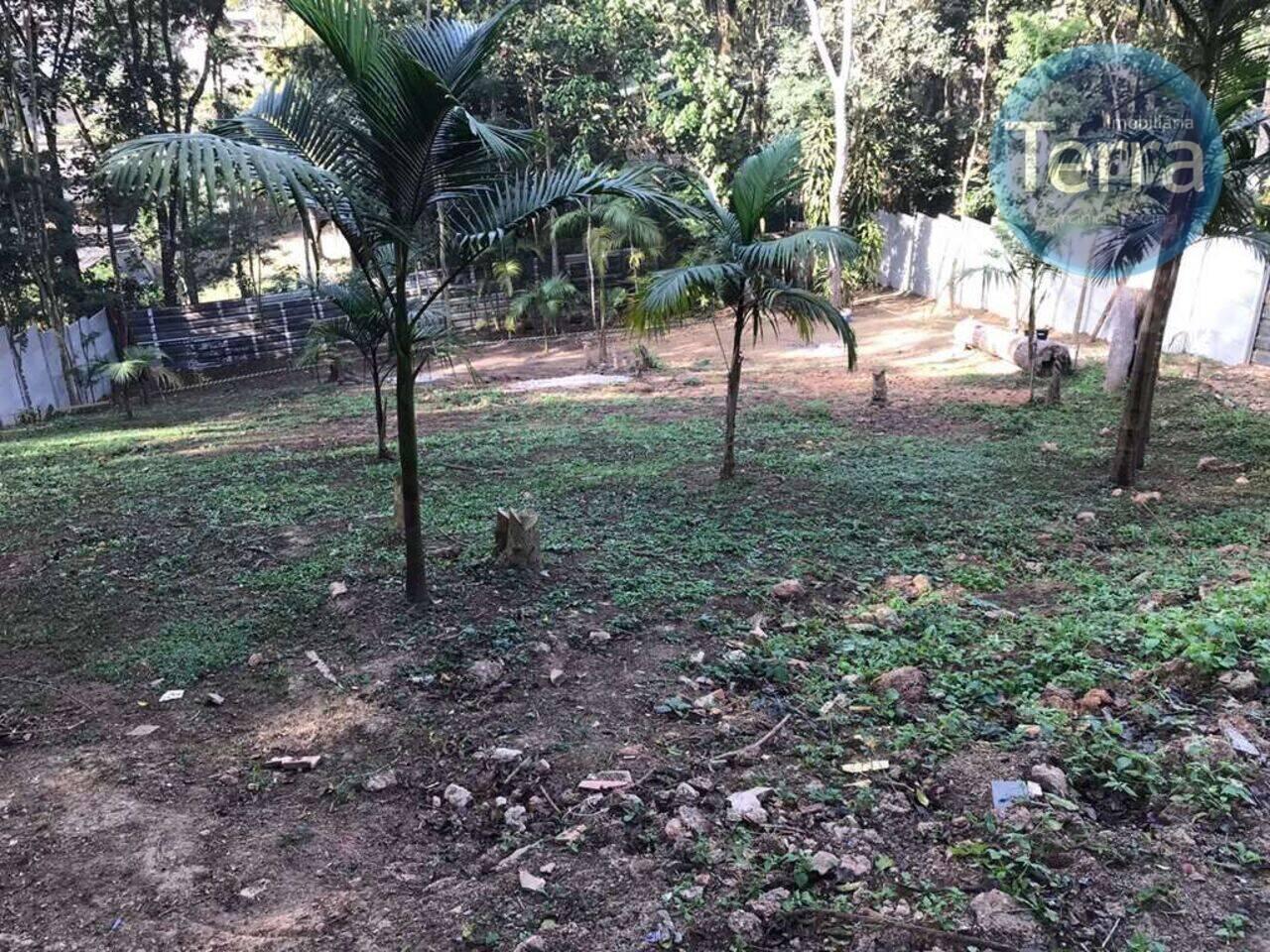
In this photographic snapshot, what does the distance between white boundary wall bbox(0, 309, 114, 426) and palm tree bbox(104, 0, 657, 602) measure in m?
11.6

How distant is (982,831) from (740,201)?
196 inches

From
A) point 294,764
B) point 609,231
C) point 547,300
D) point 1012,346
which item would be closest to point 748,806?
point 294,764

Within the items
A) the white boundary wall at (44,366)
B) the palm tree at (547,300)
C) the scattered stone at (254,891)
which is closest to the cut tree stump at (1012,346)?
the palm tree at (547,300)

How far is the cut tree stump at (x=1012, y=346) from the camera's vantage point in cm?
1148

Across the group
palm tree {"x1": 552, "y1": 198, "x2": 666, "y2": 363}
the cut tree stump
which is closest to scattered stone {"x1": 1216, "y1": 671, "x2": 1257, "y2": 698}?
the cut tree stump

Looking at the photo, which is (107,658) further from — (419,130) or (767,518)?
(767,518)

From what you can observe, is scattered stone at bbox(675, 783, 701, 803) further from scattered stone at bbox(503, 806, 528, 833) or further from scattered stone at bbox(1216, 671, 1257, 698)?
scattered stone at bbox(1216, 671, 1257, 698)

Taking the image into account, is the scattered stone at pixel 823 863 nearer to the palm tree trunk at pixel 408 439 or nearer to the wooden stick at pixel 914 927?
the wooden stick at pixel 914 927

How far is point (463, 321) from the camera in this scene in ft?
65.5

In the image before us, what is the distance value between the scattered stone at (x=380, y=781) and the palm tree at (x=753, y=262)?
399 centimetres

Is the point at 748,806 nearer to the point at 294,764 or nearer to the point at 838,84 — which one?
the point at 294,764

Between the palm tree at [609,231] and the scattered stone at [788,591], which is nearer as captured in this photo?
the scattered stone at [788,591]

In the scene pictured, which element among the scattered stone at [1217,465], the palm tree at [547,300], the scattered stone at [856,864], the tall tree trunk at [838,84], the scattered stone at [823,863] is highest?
the tall tree trunk at [838,84]

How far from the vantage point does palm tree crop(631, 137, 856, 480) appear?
20.9ft
